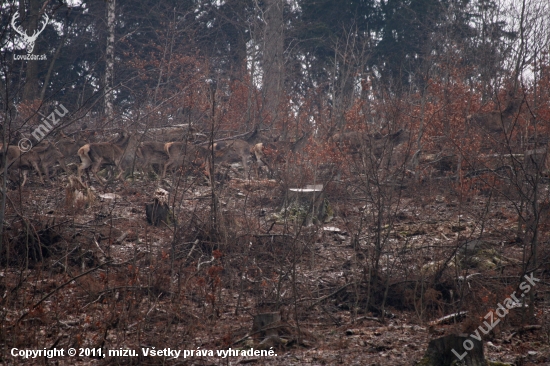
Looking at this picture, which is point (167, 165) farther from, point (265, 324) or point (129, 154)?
point (265, 324)

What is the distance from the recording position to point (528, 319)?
22.3ft

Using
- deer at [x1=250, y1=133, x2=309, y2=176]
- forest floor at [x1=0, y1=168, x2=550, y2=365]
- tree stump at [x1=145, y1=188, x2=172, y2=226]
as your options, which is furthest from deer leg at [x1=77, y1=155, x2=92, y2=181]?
tree stump at [x1=145, y1=188, x2=172, y2=226]

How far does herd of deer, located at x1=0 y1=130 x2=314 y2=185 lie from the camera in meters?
15.4

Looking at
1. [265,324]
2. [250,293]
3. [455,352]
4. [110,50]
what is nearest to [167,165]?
[250,293]

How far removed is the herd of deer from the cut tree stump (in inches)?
390

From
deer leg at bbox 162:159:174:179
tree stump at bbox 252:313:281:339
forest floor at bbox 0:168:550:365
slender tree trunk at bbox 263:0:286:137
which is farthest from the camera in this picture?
slender tree trunk at bbox 263:0:286:137

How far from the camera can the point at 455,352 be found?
17.3 ft

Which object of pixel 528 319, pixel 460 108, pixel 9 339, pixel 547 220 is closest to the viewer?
pixel 9 339

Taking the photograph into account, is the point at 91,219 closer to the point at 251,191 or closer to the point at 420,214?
the point at 251,191

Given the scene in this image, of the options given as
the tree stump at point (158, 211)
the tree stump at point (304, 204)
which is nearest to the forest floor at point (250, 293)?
the tree stump at point (158, 211)

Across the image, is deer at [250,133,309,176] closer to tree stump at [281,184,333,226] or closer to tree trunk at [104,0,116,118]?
tree stump at [281,184,333,226]

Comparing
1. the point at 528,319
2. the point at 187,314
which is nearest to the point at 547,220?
the point at 528,319

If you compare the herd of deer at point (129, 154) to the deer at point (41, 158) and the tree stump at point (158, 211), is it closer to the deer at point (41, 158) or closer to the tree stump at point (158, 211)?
the deer at point (41, 158)

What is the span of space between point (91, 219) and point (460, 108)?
930 cm
